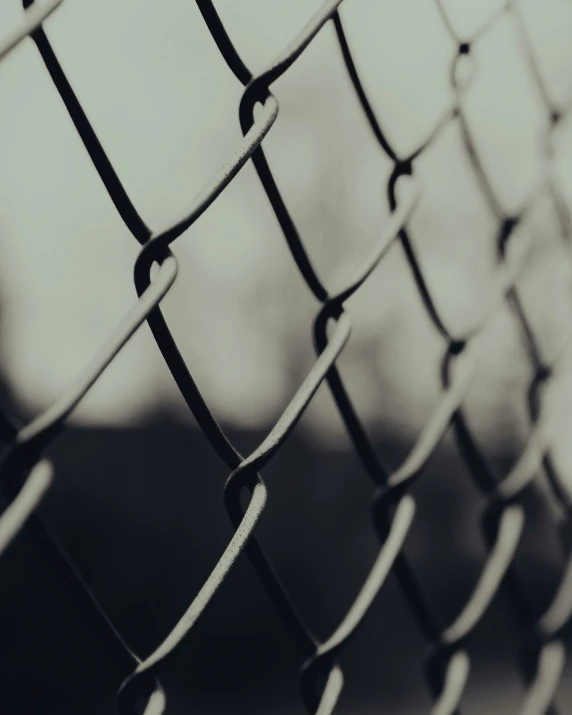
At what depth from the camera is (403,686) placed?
18.6ft

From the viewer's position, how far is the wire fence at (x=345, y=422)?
12.4 inches

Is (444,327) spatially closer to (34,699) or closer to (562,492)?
(562,492)

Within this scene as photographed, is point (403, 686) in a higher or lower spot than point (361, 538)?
lower

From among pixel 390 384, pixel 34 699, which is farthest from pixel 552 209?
pixel 390 384

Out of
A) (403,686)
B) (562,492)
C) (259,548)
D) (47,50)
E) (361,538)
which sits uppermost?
(47,50)

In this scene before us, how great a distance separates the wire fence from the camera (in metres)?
0.32

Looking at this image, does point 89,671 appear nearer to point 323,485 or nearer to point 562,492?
point 323,485

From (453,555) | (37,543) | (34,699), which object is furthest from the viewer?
(453,555)

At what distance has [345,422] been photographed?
520 mm

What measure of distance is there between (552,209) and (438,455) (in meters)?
6.11

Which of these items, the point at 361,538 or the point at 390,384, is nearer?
the point at 390,384

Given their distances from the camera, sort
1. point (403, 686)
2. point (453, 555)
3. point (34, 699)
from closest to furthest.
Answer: point (34, 699) < point (403, 686) < point (453, 555)

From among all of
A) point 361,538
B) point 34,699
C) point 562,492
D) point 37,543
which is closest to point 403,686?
point 361,538

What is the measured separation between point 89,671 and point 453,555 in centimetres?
306
